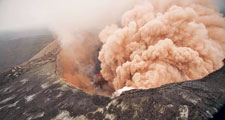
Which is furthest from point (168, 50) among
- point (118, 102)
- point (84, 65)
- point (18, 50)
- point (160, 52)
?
point (18, 50)

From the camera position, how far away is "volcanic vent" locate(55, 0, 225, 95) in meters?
8.55

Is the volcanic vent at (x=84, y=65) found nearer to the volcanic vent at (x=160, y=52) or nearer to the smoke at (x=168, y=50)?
the volcanic vent at (x=160, y=52)

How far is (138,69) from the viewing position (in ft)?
30.7

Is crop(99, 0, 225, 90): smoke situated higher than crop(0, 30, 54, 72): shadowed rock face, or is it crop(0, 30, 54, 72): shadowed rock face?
crop(0, 30, 54, 72): shadowed rock face

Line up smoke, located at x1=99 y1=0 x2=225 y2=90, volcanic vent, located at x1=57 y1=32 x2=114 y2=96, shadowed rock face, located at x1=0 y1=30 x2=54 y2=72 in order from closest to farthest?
smoke, located at x1=99 y1=0 x2=225 y2=90, volcanic vent, located at x1=57 y1=32 x2=114 y2=96, shadowed rock face, located at x1=0 y1=30 x2=54 y2=72

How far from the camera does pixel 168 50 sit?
9.07 metres

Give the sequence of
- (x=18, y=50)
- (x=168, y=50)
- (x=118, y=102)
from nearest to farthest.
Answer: (x=118, y=102)
(x=168, y=50)
(x=18, y=50)

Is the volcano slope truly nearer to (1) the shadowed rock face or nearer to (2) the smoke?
(2) the smoke

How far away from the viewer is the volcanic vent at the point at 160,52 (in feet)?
28.0

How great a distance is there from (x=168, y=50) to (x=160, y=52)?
0.72m

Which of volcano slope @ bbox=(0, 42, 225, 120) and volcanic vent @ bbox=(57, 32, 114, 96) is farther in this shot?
volcanic vent @ bbox=(57, 32, 114, 96)

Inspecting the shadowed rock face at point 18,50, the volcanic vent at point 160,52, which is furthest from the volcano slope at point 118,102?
the shadowed rock face at point 18,50

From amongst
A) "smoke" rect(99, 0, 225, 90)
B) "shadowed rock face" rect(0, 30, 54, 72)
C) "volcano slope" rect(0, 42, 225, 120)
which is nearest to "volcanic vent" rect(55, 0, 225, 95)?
"smoke" rect(99, 0, 225, 90)

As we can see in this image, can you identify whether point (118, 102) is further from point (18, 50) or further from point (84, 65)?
point (18, 50)
